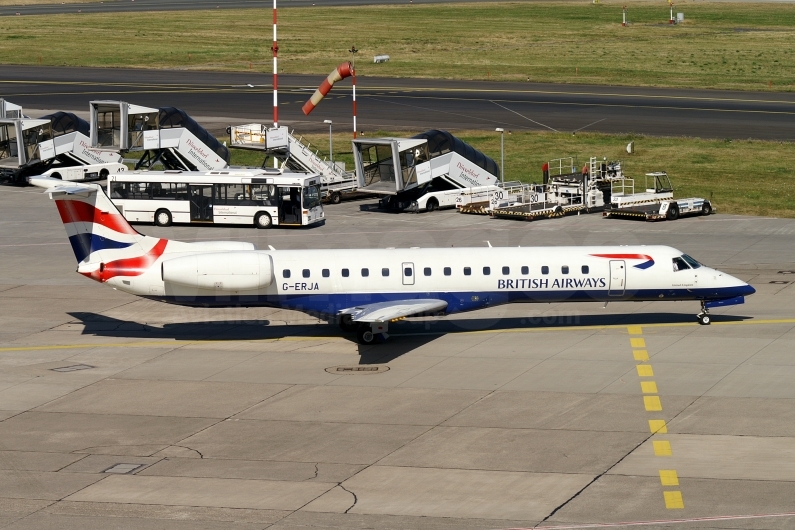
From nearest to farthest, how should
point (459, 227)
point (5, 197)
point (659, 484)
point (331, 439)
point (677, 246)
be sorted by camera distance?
point (659, 484), point (331, 439), point (677, 246), point (459, 227), point (5, 197)

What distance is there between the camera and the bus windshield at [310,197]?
65.5 meters

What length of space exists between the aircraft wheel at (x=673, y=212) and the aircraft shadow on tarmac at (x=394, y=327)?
19832 millimetres

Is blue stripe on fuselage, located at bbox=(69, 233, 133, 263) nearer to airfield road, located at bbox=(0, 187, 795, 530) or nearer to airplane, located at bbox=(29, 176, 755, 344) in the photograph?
airplane, located at bbox=(29, 176, 755, 344)

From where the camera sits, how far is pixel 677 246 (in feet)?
192

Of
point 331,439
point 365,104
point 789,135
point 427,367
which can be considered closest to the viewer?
point 331,439

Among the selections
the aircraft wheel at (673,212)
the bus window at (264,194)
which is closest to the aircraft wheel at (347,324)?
the bus window at (264,194)

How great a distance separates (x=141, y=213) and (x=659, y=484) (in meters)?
45.5

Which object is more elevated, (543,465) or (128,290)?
(128,290)

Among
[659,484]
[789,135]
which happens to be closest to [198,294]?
[659,484]

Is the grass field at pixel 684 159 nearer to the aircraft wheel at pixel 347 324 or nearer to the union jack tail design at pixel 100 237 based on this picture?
the aircraft wheel at pixel 347 324

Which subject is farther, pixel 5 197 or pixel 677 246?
pixel 5 197

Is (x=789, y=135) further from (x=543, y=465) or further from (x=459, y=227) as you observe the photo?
(x=543, y=465)

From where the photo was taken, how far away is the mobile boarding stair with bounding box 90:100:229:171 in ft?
251

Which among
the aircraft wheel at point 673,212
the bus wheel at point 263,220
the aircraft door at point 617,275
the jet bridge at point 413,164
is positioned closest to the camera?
the aircraft door at point 617,275
